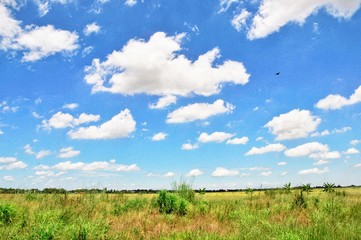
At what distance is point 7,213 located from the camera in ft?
39.5

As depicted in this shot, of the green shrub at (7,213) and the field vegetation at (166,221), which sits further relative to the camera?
the green shrub at (7,213)

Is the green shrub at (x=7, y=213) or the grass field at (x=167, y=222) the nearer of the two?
the grass field at (x=167, y=222)

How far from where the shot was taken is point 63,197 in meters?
18.5

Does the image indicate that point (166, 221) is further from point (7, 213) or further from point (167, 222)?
point (7, 213)

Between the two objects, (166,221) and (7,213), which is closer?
(7,213)

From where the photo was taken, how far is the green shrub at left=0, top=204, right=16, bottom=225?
38.2 ft

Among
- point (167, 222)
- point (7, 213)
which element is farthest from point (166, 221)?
point (7, 213)

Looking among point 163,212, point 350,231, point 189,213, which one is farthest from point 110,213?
point 350,231

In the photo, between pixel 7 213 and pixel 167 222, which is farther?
pixel 167 222

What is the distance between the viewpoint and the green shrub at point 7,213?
38.2 ft

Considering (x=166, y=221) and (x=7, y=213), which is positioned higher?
(x=7, y=213)

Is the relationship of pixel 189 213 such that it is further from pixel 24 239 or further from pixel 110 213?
pixel 24 239

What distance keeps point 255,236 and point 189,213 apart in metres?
7.52

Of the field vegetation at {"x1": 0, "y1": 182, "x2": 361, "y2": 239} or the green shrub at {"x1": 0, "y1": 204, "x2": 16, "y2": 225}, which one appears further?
the green shrub at {"x1": 0, "y1": 204, "x2": 16, "y2": 225}
